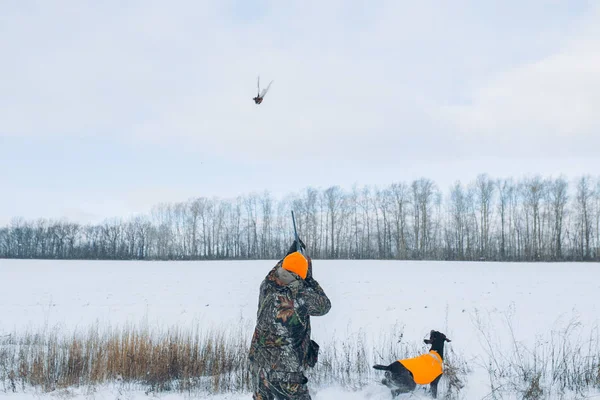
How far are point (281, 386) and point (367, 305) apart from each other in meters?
12.7

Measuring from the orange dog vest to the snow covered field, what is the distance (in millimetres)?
666

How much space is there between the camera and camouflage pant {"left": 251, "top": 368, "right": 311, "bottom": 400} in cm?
361

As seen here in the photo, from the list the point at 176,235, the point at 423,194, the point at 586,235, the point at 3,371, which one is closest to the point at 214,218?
the point at 176,235

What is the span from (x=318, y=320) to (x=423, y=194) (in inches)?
2019

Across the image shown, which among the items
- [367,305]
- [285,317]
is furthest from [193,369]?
[367,305]

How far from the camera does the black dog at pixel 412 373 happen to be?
486cm

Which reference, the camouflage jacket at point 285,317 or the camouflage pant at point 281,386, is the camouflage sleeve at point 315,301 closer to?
the camouflage jacket at point 285,317

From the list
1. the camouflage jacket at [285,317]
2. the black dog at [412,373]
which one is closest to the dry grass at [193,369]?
the black dog at [412,373]

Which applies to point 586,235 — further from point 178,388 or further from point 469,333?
point 178,388

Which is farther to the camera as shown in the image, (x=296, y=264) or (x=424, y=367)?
(x=424, y=367)

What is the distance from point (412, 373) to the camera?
4836 millimetres

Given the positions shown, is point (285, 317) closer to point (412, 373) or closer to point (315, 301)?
point (315, 301)

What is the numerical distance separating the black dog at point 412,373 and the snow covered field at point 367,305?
0.40m

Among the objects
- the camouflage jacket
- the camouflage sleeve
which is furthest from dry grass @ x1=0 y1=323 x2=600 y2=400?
the camouflage sleeve
